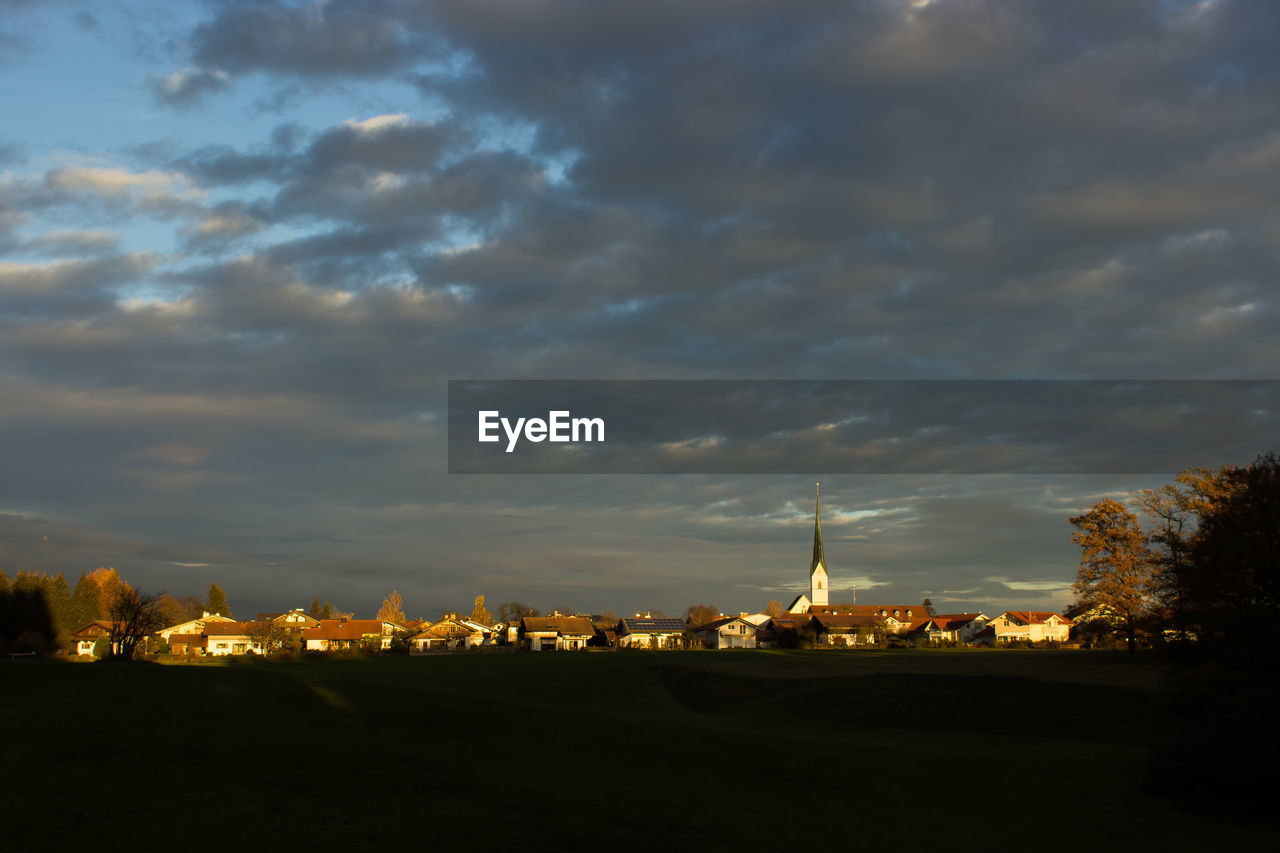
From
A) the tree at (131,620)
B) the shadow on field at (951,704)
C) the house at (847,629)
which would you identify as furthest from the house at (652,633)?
the shadow on field at (951,704)

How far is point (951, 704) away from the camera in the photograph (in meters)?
58.9

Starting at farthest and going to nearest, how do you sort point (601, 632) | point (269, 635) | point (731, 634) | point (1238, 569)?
point (601, 632) → point (731, 634) → point (269, 635) → point (1238, 569)

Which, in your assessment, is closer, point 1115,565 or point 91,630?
point 1115,565

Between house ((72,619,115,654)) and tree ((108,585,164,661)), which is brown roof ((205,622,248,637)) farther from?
tree ((108,585,164,661))

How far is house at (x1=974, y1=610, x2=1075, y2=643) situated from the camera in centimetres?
17850

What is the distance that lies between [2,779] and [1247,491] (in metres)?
51.8

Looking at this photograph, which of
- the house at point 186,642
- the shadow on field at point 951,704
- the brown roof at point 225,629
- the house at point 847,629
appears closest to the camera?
the shadow on field at point 951,704

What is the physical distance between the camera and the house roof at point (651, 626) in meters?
170

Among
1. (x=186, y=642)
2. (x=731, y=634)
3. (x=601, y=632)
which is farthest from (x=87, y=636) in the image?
(x=731, y=634)

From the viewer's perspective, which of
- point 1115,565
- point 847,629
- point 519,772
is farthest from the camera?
point 847,629

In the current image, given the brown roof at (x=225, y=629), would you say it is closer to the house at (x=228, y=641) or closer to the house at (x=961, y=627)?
the house at (x=228, y=641)

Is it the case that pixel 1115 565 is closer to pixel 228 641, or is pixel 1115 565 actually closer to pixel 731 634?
pixel 731 634

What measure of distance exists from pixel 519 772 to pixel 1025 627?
169 m

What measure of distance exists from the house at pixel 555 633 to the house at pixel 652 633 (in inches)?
285
